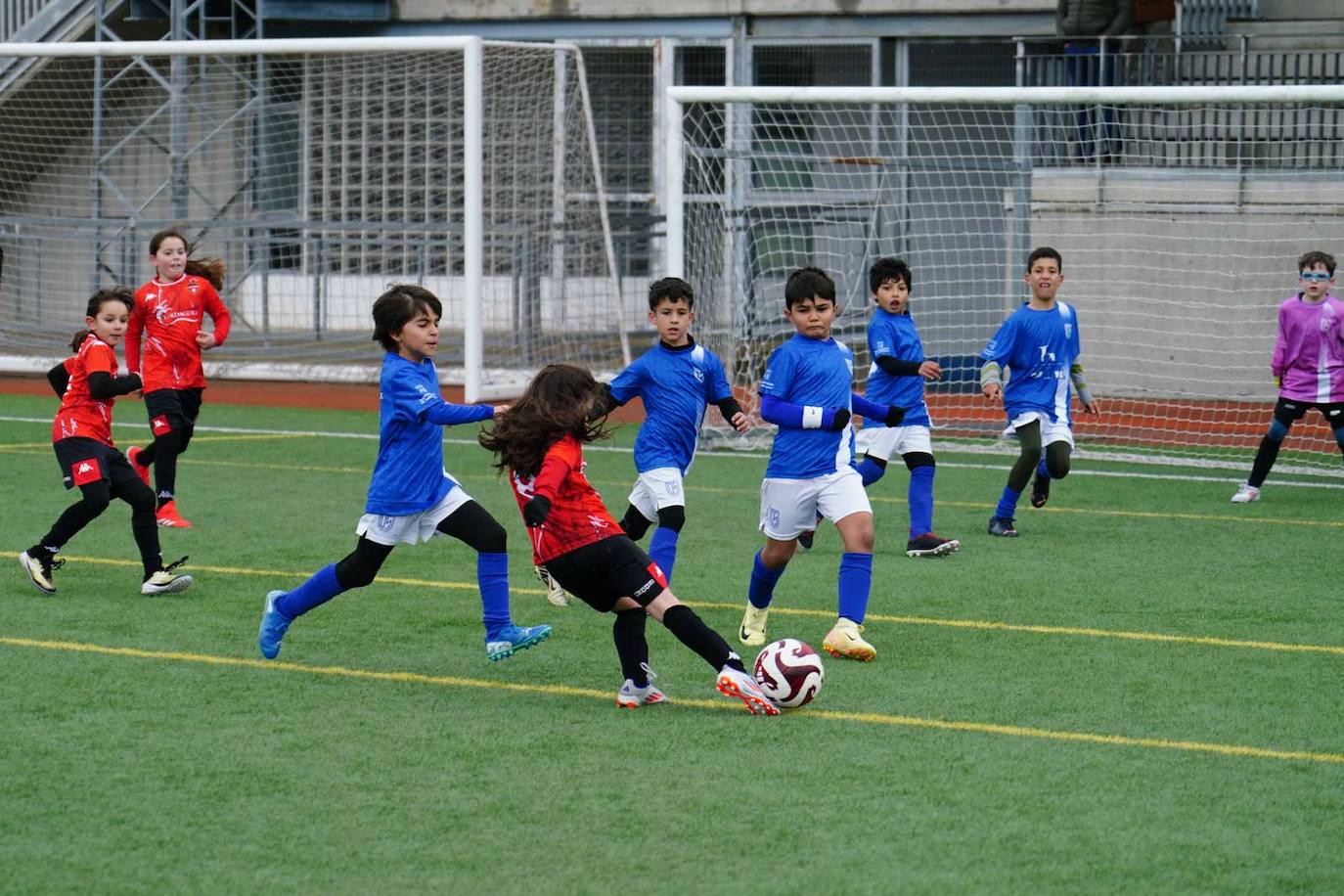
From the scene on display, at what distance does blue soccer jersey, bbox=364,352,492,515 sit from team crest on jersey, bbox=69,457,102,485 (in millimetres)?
2225

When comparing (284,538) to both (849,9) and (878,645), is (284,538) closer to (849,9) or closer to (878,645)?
(878,645)

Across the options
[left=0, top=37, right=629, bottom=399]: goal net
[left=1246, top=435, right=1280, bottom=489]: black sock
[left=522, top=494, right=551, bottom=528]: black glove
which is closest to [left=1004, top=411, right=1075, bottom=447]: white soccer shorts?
[left=1246, top=435, right=1280, bottom=489]: black sock

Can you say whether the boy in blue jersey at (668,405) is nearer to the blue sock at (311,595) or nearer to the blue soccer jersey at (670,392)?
the blue soccer jersey at (670,392)

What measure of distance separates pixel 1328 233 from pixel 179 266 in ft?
35.8

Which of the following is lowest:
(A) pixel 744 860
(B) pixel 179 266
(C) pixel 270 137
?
(A) pixel 744 860

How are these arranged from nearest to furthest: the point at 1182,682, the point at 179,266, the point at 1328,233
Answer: the point at 1182,682, the point at 179,266, the point at 1328,233

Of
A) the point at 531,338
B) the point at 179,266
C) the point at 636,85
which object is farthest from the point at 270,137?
the point at 179,266

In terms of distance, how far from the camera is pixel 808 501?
23.5ft

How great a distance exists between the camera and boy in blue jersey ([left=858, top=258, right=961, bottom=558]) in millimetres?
9453

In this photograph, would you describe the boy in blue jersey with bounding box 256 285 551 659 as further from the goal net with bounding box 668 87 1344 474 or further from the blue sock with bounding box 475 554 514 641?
the goal net with bounding box 668 87 1344 474

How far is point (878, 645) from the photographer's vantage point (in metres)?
7.28

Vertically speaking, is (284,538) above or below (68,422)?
below

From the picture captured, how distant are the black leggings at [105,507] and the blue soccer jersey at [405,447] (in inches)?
75.6

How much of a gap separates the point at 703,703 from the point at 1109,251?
12474 millimetres
